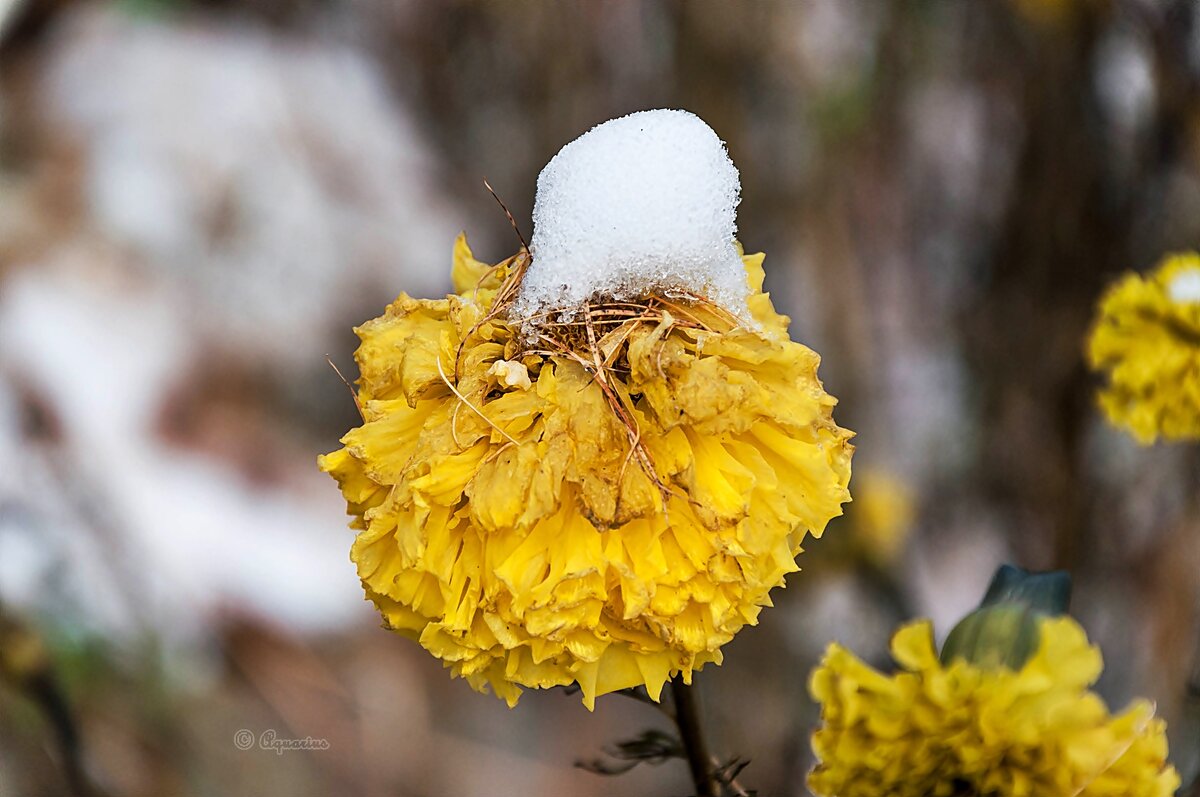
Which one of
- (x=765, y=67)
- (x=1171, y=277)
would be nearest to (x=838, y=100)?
(x=765, y=67)

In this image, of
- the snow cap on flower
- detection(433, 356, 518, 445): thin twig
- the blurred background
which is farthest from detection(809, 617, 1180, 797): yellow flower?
the blurred background

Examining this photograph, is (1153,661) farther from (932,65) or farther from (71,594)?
(71,594)

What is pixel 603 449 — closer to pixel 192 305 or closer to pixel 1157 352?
pixel 1157 352

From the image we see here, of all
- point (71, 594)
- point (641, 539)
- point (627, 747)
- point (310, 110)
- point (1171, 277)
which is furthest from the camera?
point (310, 110)

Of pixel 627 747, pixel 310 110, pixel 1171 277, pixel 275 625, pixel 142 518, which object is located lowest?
pixel 627 747

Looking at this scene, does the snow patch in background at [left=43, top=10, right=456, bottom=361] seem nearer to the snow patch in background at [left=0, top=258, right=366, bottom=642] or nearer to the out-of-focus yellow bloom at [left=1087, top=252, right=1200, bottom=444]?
the snow patch in background at [left=0, top=258, right=366, bottom=642]

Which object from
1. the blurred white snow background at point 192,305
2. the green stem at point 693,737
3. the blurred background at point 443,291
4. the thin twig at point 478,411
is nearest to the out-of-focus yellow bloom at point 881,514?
the blurred background at point 443,291

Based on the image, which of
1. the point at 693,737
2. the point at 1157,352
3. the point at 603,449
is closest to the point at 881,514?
the point at 1157,352
